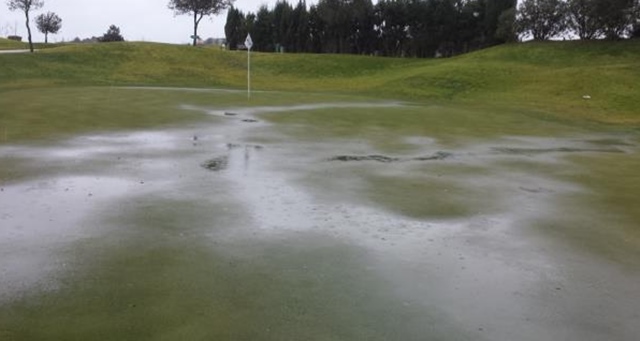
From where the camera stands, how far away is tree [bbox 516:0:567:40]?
4266cm

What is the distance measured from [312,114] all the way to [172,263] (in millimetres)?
12817

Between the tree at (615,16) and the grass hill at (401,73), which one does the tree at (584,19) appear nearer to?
the tree at (615,16)

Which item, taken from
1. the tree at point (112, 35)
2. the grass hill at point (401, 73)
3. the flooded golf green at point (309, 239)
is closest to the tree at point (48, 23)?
the tree at point (112, 35)

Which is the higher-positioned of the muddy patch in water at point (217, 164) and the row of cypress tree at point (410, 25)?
the row of cypress tree at point (410, 25)

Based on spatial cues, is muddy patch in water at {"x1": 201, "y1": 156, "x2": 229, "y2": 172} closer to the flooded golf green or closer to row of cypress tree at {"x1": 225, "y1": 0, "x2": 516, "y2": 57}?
the flooded golf green

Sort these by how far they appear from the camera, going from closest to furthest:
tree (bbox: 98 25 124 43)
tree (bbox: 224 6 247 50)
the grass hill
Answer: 1. the grass hill
2. tree (bbox: 224 6 247 50)
3. tree (bbox: 98 25 124 43)

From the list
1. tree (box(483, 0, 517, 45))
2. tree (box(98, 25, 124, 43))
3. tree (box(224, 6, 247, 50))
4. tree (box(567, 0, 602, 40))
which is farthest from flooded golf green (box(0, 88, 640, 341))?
tree (box(98, 25, 124, 43))

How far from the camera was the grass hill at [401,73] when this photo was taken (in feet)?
85.7

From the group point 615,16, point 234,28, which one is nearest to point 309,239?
point 615,16

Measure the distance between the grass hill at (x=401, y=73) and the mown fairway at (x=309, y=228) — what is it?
29.3 ft

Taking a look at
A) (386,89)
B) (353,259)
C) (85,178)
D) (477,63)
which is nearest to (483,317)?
(353,259)

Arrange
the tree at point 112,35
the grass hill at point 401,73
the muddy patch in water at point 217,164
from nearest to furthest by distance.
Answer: the muddy patch in water at point 217,164
the grass hill at point 401,73
the tree at point 112,35

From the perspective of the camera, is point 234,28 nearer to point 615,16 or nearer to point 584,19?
point 584,19

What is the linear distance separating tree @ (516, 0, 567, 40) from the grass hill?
11.0 feet
